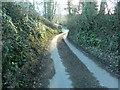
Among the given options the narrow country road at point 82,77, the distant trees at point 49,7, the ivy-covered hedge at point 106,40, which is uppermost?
the distant trees at point 49,7

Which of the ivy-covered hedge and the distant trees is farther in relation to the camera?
the distant trees

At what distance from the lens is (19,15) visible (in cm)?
1329

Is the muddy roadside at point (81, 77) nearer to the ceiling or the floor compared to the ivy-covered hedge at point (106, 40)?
nearer to the floor

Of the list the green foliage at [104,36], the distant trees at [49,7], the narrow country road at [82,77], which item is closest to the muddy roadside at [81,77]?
the narrow country road at [82,77]

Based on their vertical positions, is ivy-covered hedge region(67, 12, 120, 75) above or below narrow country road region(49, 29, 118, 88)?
above

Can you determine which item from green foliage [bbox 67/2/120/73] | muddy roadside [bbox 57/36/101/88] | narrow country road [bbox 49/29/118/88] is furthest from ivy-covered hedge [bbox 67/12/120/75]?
muddy roadside [bbox 57/36/101/88]

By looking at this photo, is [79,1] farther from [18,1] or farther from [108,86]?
[108,86]

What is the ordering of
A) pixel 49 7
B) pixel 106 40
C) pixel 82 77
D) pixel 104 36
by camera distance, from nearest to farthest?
pixel 82 77
pixel 106 40
pixel 104 36
pixel 49 7

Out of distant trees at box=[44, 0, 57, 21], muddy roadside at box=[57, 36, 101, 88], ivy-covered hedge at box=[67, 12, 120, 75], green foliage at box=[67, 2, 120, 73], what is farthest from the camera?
distant trees at box=[44, 0, 57, 21]

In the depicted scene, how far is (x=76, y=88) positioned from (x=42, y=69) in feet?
11.1

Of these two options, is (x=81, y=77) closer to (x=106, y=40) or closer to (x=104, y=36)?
(x=106, y=40)

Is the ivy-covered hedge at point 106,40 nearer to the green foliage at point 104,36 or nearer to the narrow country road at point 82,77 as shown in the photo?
the green foliage at point 104,36

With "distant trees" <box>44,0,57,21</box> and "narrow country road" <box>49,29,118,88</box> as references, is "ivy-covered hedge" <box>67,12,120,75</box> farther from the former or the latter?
"distant trees" <box>44,0,57,21</box>

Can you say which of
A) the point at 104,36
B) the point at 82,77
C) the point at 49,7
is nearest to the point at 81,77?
the point at 82,77
